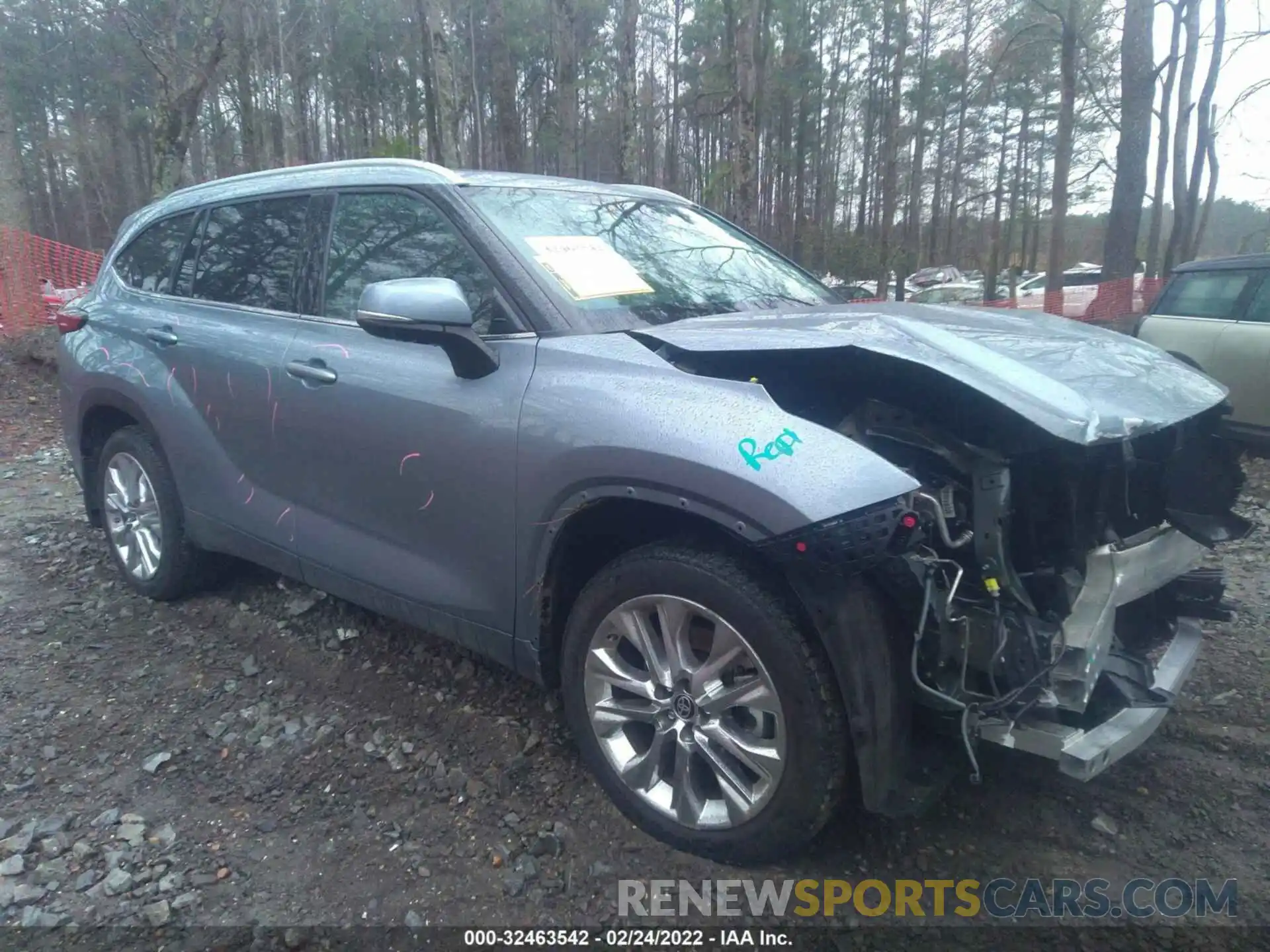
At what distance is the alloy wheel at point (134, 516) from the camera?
4.21 metres

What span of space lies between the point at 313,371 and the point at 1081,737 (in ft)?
8.72

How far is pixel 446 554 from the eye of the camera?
2.92 m

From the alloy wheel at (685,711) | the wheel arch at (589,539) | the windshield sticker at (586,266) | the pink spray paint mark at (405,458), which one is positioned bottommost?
the alloy wheel at (685,711)

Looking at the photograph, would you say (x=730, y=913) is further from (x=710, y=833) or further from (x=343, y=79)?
(x=343, y=79)

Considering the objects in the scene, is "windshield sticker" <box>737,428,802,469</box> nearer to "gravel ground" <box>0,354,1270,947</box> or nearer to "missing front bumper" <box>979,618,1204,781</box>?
"missing front bumper" <box>979,618,1204,781</box>

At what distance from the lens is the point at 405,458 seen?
2.94 m

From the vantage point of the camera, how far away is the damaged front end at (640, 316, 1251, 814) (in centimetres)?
216

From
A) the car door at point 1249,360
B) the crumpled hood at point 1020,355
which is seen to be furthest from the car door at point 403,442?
the car door at point 1249,360

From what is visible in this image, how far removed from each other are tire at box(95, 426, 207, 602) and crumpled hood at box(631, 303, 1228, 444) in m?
2.53

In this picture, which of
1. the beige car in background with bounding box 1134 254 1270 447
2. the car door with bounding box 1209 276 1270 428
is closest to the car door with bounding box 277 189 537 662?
the beige car in background with bounding box 1134 254 1270 447

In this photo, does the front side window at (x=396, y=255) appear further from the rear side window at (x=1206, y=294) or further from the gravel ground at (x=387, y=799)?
the rear side window at (x=1206, y=294)

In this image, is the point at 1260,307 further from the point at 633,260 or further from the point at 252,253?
the point at 252,253

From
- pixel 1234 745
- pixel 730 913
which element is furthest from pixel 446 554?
pixel 1234 745

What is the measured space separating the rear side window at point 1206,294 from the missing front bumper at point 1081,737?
5.93 m
